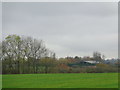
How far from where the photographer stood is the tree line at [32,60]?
33.0 metres

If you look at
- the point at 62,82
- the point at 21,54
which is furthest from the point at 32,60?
the point at 62,82

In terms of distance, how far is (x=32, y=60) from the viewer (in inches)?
1394

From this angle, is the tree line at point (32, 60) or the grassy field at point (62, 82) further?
the tree line at point (32, 60)

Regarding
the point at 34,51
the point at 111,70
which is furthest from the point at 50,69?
the point at 111,70

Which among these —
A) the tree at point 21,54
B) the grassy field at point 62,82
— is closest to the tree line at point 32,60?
the tree at point 21,54

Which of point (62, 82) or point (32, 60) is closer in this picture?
point (62, 82)

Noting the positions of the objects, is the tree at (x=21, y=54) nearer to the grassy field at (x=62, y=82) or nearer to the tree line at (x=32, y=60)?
the tree line at (x=32, y=60)

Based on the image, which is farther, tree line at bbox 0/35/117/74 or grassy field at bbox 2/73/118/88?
tree line at bbox 0/35/117/74

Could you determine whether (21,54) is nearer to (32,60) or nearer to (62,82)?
(32,60)

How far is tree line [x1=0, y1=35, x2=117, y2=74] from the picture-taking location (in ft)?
108

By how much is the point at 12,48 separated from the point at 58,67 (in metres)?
7.37

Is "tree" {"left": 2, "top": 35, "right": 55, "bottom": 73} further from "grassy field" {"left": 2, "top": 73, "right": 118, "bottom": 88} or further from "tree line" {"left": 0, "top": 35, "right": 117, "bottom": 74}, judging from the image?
"grassy field" {"left": 2, "top": 73, "right": 118, "bottom": 88}

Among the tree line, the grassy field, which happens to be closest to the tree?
the tree line

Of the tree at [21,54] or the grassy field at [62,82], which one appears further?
the tree at [21,54]
